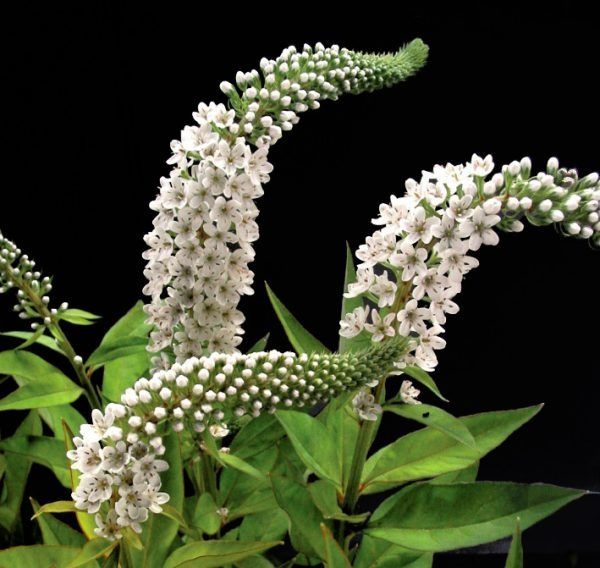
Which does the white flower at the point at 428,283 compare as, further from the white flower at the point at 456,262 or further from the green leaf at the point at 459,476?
the green leaf at the point at 459,476

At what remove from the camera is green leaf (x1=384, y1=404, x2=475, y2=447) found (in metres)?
0.87

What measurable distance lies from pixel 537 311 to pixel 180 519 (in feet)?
3.39

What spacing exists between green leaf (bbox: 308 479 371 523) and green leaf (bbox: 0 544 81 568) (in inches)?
11.0

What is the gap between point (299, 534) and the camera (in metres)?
1.03

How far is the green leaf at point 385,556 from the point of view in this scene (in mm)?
1061

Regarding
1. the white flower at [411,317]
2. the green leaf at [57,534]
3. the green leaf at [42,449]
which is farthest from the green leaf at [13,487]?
the white flower at [411,317]

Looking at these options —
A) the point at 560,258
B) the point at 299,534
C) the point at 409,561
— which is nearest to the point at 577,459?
the point at 560,258

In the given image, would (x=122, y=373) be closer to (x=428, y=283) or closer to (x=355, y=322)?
(x=355, y=322)

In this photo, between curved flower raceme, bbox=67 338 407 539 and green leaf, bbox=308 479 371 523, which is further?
green leaf, bbox=308 479 371 523

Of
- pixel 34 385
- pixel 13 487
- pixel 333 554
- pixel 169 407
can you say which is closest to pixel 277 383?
pixel 169 407

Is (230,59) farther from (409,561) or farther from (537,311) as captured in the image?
(409,561)

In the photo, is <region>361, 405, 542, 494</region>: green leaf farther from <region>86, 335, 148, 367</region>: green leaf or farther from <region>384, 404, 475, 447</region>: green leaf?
<region>86, 335, 148, 367</region>: green leaf

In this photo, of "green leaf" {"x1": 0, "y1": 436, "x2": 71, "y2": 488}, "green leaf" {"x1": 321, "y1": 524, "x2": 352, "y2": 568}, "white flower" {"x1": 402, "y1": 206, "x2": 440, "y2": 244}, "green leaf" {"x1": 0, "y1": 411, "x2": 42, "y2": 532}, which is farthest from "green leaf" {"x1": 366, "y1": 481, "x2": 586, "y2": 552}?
"green leaf" {"x1": 0, "y1": 411, "x2": 42, "y2": 532}

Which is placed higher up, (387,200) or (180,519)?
(387,200)
